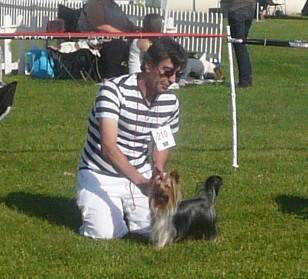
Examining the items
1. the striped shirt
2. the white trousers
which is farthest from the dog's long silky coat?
the striped shirt

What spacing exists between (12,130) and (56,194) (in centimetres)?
316

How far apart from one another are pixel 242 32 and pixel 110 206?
8.62m

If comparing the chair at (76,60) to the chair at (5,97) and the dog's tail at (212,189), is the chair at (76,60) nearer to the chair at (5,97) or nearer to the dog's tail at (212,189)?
the chair at (5,97)

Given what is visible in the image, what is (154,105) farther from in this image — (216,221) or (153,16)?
(153,16)

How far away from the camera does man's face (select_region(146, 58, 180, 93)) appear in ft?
20.0

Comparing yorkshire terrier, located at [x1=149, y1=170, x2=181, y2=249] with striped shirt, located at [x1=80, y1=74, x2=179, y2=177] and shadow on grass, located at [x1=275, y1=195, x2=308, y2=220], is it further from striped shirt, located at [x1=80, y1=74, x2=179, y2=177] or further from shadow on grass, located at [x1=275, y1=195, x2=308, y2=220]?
shadow on grass, located at [x1=275, y1=195, x2=308, y2=220]

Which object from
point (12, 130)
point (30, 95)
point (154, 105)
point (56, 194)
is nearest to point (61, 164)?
point (56, 194)

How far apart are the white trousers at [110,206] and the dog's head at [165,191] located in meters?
0.55

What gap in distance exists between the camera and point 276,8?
4106 cm

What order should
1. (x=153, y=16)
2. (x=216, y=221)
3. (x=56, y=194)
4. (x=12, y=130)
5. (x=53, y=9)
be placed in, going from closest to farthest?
(x=216, y=221) → (x=56, y=194) → (x=12, y=130) → (x=153, y=16) → (x=53, y=9)

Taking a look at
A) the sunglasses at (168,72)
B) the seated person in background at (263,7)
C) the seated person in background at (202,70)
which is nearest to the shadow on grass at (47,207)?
the sunglasses at (168,72)

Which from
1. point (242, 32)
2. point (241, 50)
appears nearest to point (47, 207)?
point (241, 50)

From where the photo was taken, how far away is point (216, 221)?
6.34 meters

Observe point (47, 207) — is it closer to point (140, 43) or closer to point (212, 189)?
point (212, 189)
